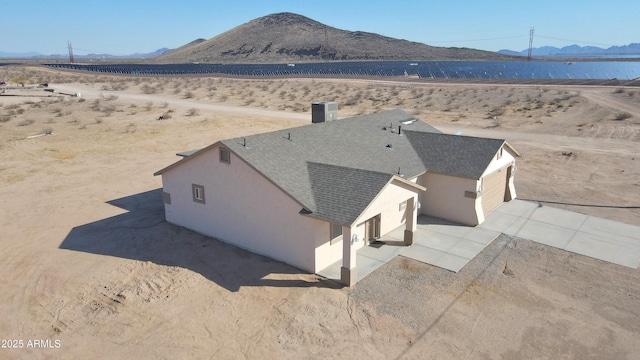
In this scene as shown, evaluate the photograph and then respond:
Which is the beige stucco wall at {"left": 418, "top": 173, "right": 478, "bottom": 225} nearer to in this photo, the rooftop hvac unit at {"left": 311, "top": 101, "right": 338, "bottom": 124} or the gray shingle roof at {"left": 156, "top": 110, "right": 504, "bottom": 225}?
the gray shingle roof at {"left": 156, "top": 110, "right": 504, "bottom": 225}

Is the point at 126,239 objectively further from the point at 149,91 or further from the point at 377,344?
→ the point at 149,91

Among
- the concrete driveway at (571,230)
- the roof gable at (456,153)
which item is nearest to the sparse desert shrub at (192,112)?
the roof gable at (456,153)

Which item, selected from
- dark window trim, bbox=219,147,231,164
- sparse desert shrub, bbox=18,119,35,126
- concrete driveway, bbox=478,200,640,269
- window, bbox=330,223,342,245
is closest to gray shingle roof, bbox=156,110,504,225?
dark window trim, bbox=219,147,231,164

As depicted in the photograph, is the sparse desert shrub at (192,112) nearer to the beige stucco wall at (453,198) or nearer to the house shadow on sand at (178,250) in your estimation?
the house shadow on sand at (178,250)

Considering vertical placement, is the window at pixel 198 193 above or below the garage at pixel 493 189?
above

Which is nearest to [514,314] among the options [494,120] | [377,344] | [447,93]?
[377,344]

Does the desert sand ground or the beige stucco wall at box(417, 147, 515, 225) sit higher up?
the beige stucco wall at box(417, 147, 515, 225)

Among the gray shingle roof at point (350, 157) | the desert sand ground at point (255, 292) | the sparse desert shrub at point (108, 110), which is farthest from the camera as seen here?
the sparse desert shrub at point (108, 110)
